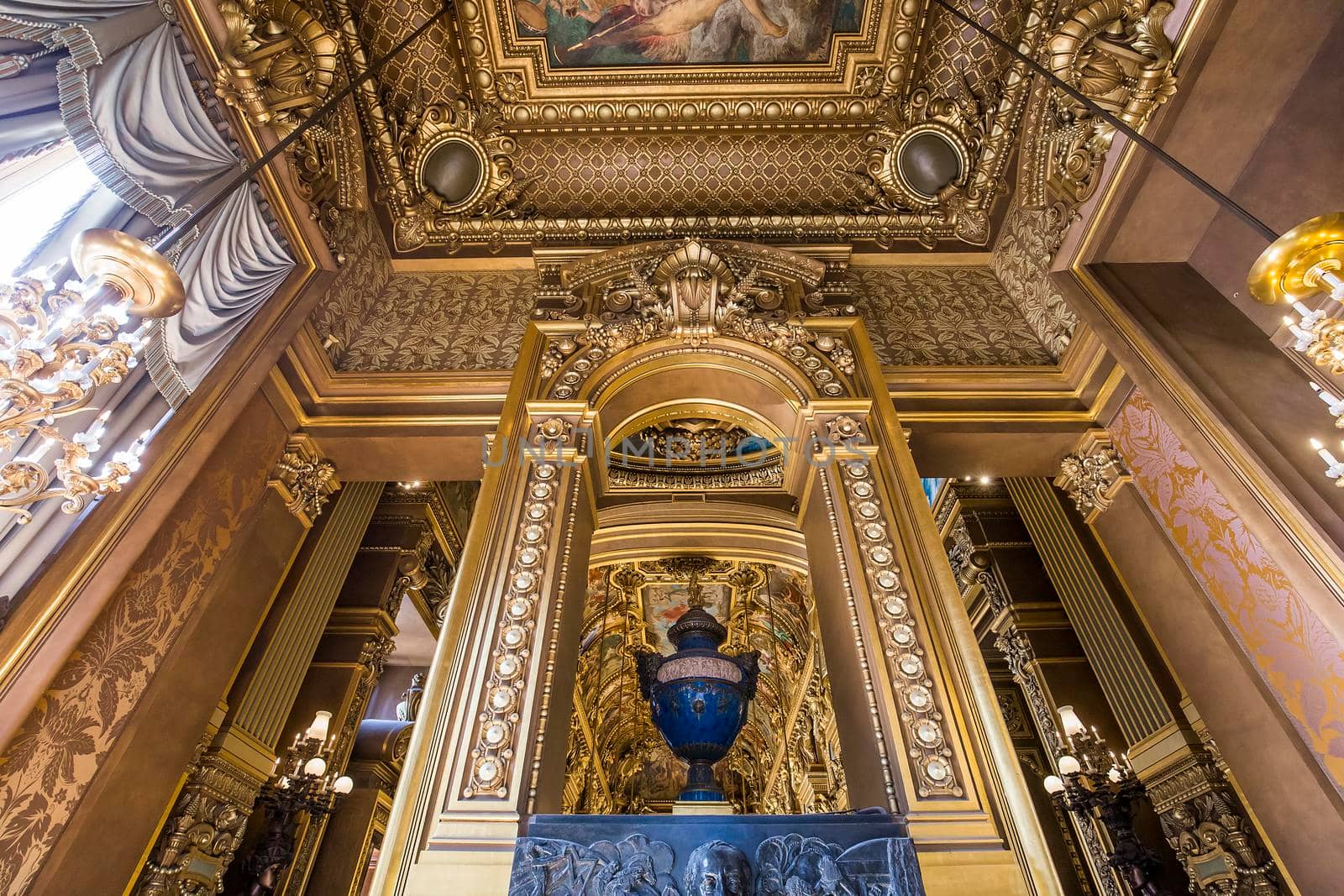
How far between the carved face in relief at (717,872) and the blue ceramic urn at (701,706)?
1.22 metres

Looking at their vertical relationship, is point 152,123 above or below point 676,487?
below

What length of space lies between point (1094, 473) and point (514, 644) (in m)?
4.79

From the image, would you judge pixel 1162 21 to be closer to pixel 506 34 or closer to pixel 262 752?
pixel 506 34

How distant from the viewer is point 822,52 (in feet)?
19.7

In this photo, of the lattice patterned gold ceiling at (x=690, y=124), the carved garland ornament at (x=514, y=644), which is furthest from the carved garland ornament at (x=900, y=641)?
the lattice patterned gold ceiling at (x=690, y=124)

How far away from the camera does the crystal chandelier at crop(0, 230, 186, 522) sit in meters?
2.10

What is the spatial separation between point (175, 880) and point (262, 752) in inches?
48.6

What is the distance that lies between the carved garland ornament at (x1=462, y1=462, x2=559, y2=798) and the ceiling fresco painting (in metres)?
4.35

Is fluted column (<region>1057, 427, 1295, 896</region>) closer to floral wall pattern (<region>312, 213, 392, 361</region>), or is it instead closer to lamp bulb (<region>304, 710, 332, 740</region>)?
floral wall pattern (<region>312, 213, 392, 361</region>)

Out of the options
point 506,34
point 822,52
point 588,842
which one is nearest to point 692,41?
point 822,52

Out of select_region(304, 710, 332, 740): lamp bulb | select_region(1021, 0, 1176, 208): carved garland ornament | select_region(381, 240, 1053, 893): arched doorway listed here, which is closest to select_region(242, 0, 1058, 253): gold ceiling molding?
select_region(1021, 0, 1176, 208): carved garland ornament

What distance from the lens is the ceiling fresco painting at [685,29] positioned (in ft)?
18.9

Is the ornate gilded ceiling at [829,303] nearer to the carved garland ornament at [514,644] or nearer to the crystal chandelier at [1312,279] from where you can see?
the carved garland ornament at [514,644]

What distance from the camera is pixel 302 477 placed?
16.9 feet
